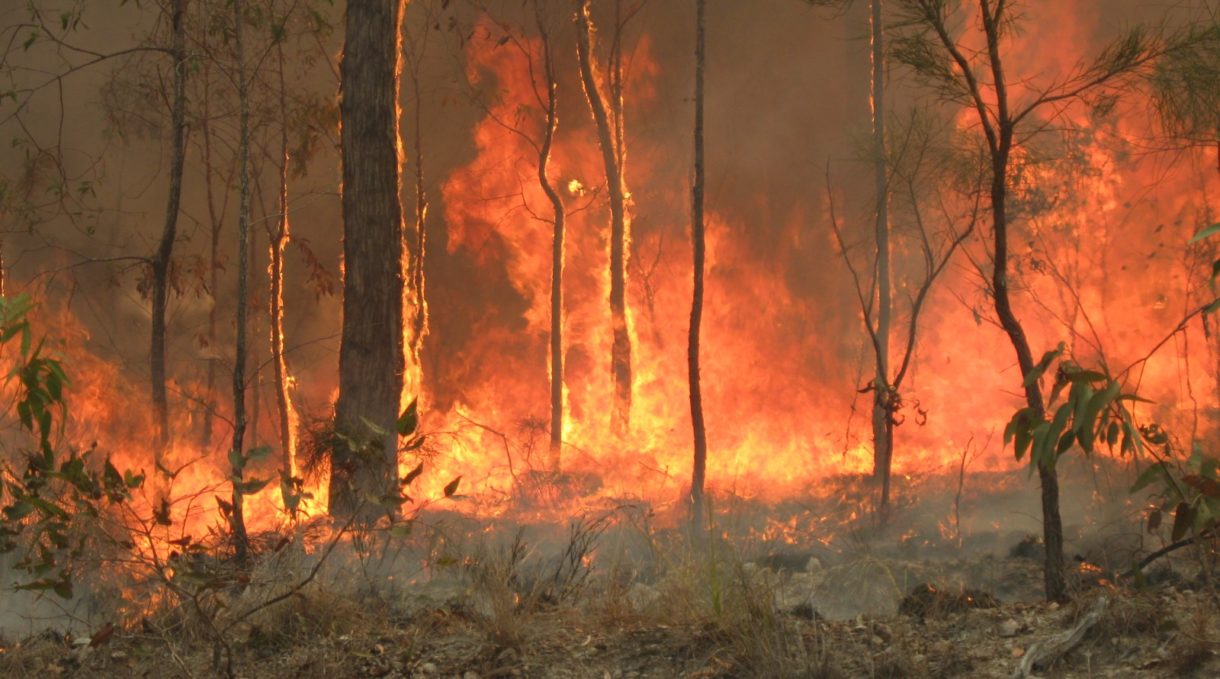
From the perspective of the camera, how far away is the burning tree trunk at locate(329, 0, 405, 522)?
948 centimetres

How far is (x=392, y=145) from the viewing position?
9.58m

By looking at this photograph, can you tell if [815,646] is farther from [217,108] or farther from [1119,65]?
[217,108]

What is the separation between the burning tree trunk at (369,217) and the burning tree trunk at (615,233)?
637cm

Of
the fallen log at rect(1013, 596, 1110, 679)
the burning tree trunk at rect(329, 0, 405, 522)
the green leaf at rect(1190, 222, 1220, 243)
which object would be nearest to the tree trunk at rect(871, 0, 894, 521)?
the burning tree trunk at rect(329, 0, 405, 522)

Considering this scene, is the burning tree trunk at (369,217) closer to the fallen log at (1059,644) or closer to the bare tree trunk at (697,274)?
the bare tree trunk at (697,274)

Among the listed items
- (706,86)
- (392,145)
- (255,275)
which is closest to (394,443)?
(392,145)

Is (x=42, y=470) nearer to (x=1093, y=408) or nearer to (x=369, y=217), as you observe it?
(x=1093, y=408)

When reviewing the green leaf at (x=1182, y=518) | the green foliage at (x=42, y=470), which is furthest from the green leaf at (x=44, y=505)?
the green leaf at (x=1182, y=518)

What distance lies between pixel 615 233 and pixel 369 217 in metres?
6.92

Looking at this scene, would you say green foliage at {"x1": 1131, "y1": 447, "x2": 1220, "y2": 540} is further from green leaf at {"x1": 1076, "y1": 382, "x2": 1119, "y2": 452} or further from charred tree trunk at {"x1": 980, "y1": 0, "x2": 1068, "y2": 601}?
charred tree trunk at {"x1": 980, "y1": 0, "x2": 1068, "y2": 601}

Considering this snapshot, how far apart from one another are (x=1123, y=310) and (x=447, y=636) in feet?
49.0

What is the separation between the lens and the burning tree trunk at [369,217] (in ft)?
31.1

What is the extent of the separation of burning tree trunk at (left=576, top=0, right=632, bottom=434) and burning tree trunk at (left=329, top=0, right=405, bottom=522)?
637cm

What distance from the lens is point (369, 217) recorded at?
955 cm
